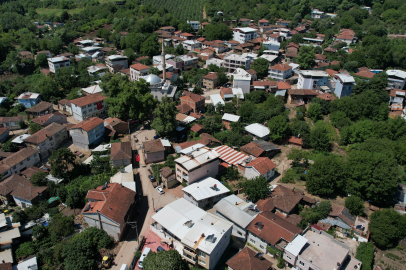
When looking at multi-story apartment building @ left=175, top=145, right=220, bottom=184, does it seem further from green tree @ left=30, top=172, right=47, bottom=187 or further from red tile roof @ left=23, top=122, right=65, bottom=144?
red tile roof @ left=23, top=122, right=65, bottom=144

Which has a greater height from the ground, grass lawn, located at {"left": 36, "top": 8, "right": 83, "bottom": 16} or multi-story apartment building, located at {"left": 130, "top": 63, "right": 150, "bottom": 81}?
grass lawn, located at {"left": 36, "top": 8, "right": 83, "bottom": 16}

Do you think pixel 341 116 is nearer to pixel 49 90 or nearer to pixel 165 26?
pixel 49 90

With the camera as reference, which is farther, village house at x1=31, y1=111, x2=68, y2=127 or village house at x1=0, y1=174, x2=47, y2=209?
village house at x1=31, y1=111, x2=68, y2=127

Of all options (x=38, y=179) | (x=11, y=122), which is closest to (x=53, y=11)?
(x=11, y=122)

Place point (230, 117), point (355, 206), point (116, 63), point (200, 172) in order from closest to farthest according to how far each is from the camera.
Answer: point (355, 206), point (200, 172), point (230, 117), point (116, 63)

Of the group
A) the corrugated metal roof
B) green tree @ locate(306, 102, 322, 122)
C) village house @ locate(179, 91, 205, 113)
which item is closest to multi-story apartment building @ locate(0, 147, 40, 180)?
village house @ locate(179, 91, 205, 113)

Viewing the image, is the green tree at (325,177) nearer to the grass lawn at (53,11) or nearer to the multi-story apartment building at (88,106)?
the multi-story apartment building at (88,106)

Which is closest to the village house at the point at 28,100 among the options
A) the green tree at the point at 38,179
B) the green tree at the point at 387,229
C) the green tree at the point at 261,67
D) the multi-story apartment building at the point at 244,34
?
the green tree at the point at 38,179

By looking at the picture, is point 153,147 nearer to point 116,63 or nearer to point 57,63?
point 116,63
